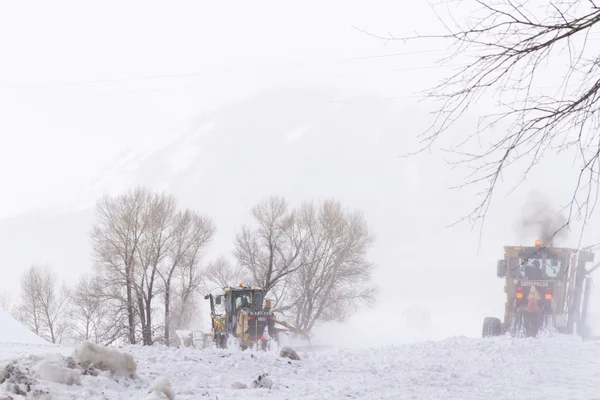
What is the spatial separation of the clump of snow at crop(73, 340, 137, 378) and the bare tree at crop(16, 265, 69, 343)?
41.8 metres

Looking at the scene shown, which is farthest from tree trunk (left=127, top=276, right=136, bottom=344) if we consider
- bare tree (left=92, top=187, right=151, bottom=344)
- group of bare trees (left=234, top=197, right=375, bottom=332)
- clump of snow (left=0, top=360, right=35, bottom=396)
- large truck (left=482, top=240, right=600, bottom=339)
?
clump of snow (left=0, top=360, right=35, bottom=396)

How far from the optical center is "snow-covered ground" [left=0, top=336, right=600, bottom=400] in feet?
22.7

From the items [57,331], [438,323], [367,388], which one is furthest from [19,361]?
[438,323]

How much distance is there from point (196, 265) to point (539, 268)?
22.0m

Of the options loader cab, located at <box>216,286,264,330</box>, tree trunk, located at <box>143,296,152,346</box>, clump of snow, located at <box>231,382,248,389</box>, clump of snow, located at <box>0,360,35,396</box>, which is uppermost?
loader cab, located at <box>216,286,264,330</box>

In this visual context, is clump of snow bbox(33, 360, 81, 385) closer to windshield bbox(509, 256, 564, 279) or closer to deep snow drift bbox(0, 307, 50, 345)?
deep snow drift bbox(0, 307, 50, 345)

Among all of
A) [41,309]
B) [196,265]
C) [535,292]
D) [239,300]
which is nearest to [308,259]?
[196,265]

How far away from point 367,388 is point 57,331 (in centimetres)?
4475

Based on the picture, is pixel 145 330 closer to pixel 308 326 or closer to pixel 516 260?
pixel 308 326

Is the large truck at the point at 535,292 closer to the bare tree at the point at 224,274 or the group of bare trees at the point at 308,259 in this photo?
the group of bare trees at the point at 308,259

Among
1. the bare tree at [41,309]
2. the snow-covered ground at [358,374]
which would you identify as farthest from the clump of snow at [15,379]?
the bare tree at [41,309]

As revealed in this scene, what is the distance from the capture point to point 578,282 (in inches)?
781

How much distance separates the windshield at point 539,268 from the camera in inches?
741

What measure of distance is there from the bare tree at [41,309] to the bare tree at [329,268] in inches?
785
